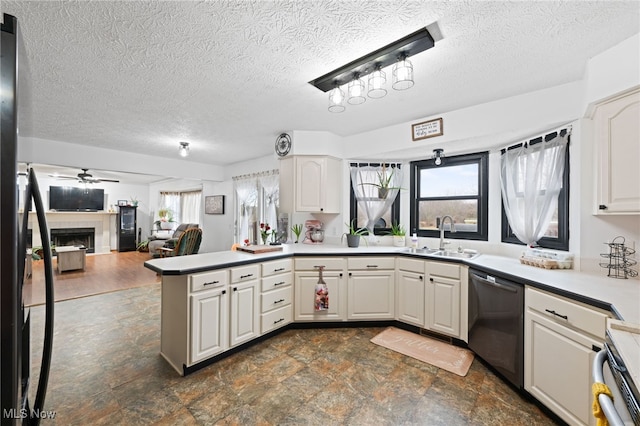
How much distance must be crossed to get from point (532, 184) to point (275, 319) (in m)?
2.85

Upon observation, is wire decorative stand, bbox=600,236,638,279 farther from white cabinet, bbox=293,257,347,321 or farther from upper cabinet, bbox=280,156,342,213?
upper cabinet, bbox=280,156,342,213

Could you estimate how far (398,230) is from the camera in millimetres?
3561

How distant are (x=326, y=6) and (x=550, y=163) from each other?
7.74ft

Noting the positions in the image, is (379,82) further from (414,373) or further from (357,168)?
(414,373)

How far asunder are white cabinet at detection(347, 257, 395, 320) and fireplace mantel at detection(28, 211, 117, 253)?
28.5 feet

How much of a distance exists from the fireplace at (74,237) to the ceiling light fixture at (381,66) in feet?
30.2

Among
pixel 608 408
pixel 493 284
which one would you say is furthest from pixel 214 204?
pixel 608 408

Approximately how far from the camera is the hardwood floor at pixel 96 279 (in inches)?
165

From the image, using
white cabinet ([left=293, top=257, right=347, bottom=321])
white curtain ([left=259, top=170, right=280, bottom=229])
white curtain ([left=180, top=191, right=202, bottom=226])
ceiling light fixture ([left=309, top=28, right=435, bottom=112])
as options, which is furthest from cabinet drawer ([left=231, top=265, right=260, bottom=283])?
white curtain ([left=180, top=191, right=202, bottom=226])

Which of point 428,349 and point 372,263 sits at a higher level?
point 372,263

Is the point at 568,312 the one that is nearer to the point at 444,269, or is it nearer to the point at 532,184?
the point at 444,269

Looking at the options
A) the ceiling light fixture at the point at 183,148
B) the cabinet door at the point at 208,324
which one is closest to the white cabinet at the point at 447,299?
the cabinet door at the point at 208,324

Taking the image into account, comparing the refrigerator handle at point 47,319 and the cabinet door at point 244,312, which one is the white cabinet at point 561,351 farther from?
the refrigerator handle at point 47,319

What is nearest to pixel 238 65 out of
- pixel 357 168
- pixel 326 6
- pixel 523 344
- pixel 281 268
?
pixel 326 6
